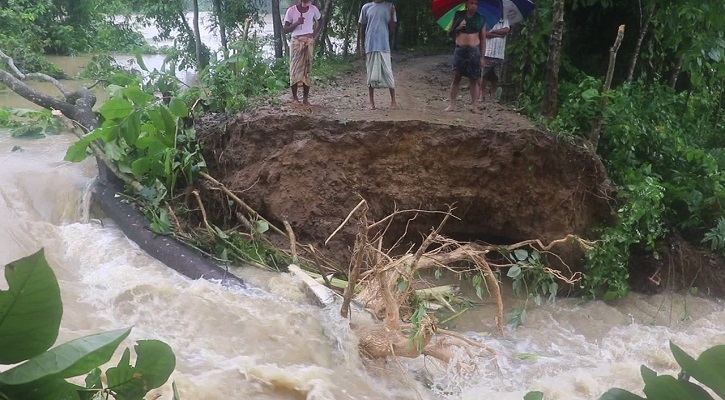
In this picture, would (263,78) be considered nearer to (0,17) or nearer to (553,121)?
(553,121)

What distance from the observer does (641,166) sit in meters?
5.60

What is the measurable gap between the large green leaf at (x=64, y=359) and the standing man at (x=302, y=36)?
220 inches

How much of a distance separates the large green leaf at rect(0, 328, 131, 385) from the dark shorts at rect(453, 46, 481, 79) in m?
5.60

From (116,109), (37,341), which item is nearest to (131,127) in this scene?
(116,109)

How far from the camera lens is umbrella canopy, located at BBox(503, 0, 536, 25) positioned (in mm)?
6422

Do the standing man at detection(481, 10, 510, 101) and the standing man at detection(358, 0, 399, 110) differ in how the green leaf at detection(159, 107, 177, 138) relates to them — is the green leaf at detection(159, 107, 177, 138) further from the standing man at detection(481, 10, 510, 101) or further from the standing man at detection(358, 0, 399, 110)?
the standing man at detection(481, 10, 510, 101)

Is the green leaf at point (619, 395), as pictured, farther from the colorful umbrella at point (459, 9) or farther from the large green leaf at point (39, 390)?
the colorful umbrella at point (459, 9)

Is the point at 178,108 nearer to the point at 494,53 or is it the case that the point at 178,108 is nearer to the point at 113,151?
the point at 113,151

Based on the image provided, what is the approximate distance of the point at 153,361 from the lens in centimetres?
95

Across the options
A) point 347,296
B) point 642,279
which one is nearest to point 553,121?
point 642,279

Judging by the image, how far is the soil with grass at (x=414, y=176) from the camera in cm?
534

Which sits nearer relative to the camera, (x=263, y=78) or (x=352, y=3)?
Result: (x=263, y=78)

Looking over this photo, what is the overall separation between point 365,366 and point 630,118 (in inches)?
144

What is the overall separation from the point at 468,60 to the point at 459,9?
518mm
